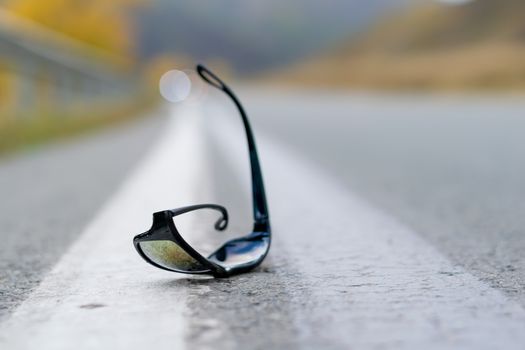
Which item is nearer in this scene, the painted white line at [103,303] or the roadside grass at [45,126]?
the painted white line at [103,303]

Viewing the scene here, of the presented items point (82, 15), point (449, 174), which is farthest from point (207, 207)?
point (82, 15)

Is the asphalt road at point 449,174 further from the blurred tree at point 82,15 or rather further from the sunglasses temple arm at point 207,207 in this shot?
the blurred tree at point 82,15

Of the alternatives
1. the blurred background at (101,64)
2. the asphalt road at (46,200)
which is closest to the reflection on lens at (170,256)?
the asphalt road at (46,200)

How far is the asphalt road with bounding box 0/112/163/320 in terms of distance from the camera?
145 inches

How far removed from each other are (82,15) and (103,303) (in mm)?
40178

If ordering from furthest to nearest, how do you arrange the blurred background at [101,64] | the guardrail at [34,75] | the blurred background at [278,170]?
the blurred background at [101,64]
the guardrail at [34,75]
the blurred background at [278,170]

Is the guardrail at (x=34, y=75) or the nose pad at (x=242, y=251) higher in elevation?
the guardrail at (x=34, y=75)

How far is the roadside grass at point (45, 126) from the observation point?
11391 millimetres

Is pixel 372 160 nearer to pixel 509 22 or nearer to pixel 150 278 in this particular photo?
pixel 150 278

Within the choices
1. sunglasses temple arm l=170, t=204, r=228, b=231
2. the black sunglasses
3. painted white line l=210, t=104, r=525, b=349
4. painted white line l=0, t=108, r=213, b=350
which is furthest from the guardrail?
sunglasses temple arm l=170, t=204, r=228, b=231

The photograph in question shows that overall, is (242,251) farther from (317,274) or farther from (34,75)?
(34,75)

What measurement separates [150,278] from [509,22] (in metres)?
103

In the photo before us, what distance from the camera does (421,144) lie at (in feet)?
37.7

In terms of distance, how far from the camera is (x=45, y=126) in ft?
44.7
